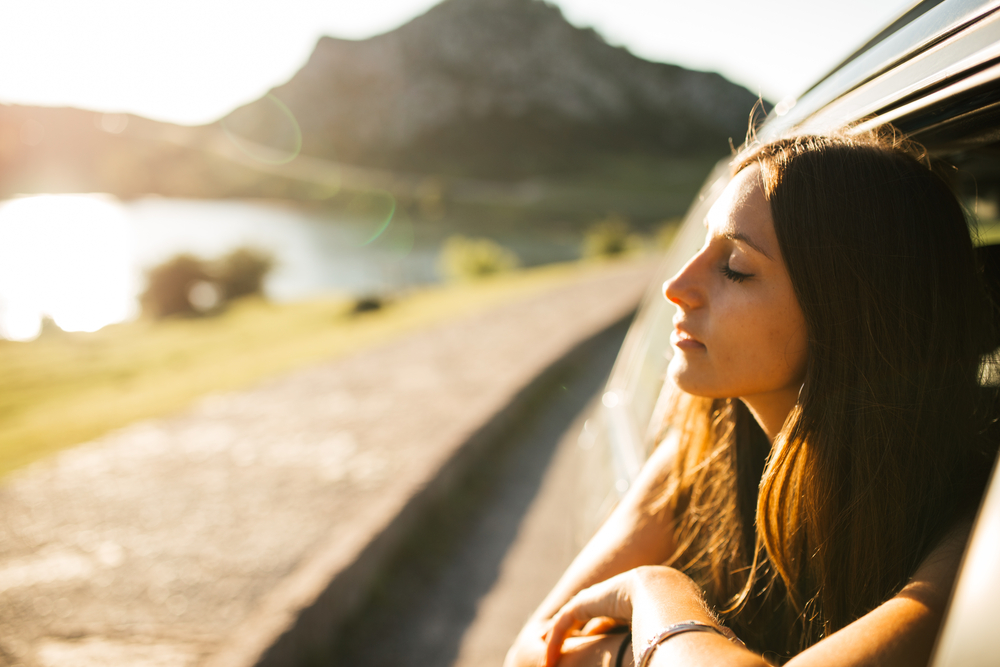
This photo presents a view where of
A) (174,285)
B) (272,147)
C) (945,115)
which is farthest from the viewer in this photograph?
(272,147)

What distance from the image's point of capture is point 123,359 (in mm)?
13492

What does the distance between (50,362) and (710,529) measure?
53.4 ft

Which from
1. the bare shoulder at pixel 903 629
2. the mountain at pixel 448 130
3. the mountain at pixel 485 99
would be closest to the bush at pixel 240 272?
the bare shoulder at pixel 903 629

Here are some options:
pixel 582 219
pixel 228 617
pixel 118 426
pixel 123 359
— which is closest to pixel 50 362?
pixel 123 359

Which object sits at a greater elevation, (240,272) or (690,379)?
(240,272)

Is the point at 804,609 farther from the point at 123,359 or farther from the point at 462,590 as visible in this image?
the point at 123,359

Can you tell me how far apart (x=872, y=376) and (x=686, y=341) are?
347 mm

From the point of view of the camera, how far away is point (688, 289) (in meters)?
1.19

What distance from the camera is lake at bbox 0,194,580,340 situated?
2403cm

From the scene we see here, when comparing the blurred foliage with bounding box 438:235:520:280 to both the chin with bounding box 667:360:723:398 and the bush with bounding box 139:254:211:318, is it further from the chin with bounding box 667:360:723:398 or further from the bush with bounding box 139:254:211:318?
the chin with bounding box 667:360:723:398

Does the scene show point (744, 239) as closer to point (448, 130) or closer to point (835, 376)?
point (835, 376)

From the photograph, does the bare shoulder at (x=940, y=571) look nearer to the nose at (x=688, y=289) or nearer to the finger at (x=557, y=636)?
the nose at (x=688, y=289)

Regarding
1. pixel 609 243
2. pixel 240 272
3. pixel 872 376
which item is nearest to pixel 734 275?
pixel 872 376

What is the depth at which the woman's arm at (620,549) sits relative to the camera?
54.2 inches
